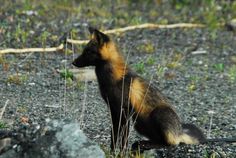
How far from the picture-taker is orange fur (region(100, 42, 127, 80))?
7729mm

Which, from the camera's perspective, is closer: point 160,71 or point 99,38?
point 99,38

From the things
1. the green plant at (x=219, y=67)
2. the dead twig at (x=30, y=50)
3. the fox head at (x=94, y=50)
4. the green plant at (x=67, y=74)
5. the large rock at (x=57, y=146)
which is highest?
the fox head at (x=94, y=50)

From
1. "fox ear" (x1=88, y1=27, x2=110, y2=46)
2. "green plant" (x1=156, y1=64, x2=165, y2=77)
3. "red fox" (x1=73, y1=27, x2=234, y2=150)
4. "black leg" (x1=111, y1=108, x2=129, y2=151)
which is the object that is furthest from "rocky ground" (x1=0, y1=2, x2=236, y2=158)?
"fox ear" (x1=88, y1=27, x2=110, y2=46)

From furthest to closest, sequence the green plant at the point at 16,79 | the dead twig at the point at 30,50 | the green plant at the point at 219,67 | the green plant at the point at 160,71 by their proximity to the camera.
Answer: the green plant at the point at 219,67, the green plant at the point at 160,71, the dead twig at the point at 30,50, the green plant at the point at 16,79

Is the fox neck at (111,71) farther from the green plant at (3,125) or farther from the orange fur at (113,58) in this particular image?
the green plant at (3,125)

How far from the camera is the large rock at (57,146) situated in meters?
6.04

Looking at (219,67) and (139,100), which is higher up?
(139,100)

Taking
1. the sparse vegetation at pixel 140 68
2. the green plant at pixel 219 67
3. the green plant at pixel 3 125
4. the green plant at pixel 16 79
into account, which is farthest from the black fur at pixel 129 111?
the green plant at pixel 219 67

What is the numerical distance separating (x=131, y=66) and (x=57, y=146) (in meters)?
5.86

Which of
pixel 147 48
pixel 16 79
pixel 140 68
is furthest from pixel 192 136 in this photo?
pixel 147 48

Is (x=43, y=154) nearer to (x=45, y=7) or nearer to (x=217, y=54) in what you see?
(x=217, y=54)

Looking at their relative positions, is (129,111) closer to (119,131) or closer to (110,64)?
(119,131)

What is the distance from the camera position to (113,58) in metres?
7.80

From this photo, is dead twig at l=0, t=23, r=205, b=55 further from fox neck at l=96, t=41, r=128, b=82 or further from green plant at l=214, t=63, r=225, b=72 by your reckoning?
fox neck at l=96, t=41, r=128, b=82
